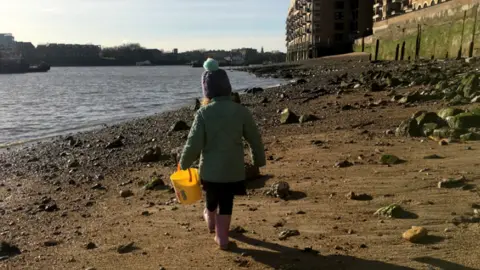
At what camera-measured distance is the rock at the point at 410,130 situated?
9.34m

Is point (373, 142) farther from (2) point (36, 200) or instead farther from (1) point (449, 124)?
(2) point (36, 200)

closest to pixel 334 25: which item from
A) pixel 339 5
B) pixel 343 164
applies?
pixel 339 5

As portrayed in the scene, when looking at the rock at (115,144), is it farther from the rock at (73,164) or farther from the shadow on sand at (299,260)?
the shadow on sand at (299,260)

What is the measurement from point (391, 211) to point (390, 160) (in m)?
2.33

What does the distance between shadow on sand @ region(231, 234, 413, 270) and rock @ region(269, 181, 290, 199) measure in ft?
5.62

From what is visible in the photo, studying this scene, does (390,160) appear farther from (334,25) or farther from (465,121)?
(334,25)

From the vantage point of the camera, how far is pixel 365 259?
448cm

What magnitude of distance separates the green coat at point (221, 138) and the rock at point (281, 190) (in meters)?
1.80

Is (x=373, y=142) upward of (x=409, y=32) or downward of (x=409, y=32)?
downward

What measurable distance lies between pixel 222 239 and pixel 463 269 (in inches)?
90.4

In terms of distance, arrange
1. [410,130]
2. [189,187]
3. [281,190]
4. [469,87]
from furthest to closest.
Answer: [469,87] < [410,130] < [281,190] < [189,187]

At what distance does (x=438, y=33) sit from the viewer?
35594 millimetres

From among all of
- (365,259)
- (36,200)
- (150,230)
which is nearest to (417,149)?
(365,259)

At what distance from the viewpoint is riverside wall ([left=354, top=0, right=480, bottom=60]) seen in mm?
29188
